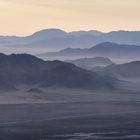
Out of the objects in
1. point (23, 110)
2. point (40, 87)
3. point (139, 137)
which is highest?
point (40, 87)

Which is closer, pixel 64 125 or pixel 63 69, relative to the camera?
pixel 64 125

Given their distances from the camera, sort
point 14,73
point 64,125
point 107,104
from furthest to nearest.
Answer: point 14,73, point 107,104, point 64,125

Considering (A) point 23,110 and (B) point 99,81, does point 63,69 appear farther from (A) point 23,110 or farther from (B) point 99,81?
(A) point 23,110

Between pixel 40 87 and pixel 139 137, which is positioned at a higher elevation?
pixel 40 87

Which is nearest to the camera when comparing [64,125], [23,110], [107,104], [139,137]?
[139,137]

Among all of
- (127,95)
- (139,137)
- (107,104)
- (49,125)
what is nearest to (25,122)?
(49,125)

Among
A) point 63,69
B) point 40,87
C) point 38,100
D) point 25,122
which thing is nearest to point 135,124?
point 25,122
